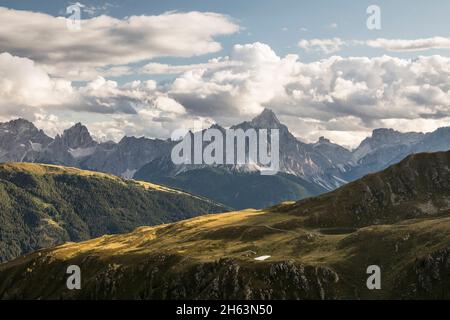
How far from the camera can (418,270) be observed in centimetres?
15538

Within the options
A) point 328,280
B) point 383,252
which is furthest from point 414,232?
point 328,280

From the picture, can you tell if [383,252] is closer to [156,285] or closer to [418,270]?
[418,270]

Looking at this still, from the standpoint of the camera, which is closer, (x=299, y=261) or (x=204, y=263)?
(x=299, y=261)

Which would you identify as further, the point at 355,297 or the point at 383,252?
the point at 383,252
